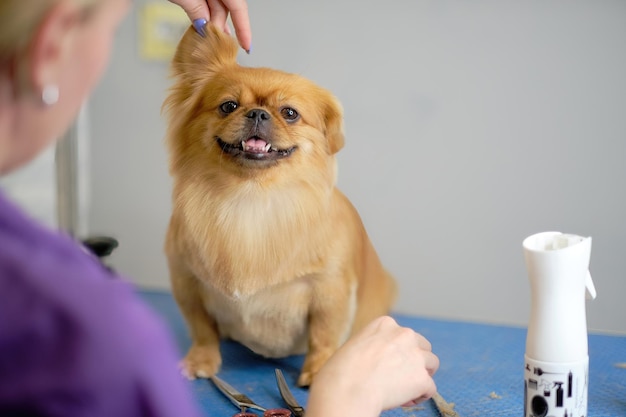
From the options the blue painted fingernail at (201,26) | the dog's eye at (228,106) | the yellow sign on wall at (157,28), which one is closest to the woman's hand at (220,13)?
the blue painted fingernail at (201,26)

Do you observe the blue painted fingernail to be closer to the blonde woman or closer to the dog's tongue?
the dog's tongue

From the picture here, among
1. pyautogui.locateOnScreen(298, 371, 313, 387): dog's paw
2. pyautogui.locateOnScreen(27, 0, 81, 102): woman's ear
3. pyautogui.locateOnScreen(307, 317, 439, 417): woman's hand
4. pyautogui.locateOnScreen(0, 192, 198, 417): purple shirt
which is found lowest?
pyautogui.locateOnScreen(298, 371, 313, 387): dog's paw

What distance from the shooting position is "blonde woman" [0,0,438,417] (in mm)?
378

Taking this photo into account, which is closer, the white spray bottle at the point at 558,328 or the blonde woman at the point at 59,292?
the blonde woman at the point at 59,292

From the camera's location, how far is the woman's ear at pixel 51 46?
42 cm

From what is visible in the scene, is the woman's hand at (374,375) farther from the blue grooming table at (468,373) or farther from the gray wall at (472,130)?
the gray wall at (472,130)

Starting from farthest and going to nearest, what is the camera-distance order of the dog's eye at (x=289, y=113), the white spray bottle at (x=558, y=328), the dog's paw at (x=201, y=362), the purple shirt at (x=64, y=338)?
the dog's paw at (x=201, y=362) < the dog's eye at (x=289, y=113) < the white spray bottle at (x=558, y=328) < the purple shirt at (x=64, y=338)

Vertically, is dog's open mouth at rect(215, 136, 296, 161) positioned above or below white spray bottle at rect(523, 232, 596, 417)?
above

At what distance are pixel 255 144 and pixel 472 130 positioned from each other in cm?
42

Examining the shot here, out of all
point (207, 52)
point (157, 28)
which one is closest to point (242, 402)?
point (207, 52)

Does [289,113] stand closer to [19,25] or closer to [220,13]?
[220,13]

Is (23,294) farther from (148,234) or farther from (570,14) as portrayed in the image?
(148,234)

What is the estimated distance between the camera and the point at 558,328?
0.81m

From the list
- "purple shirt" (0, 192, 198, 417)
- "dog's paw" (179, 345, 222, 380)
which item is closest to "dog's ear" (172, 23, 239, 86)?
"dog's paw" (179, 345, 222, 380)
